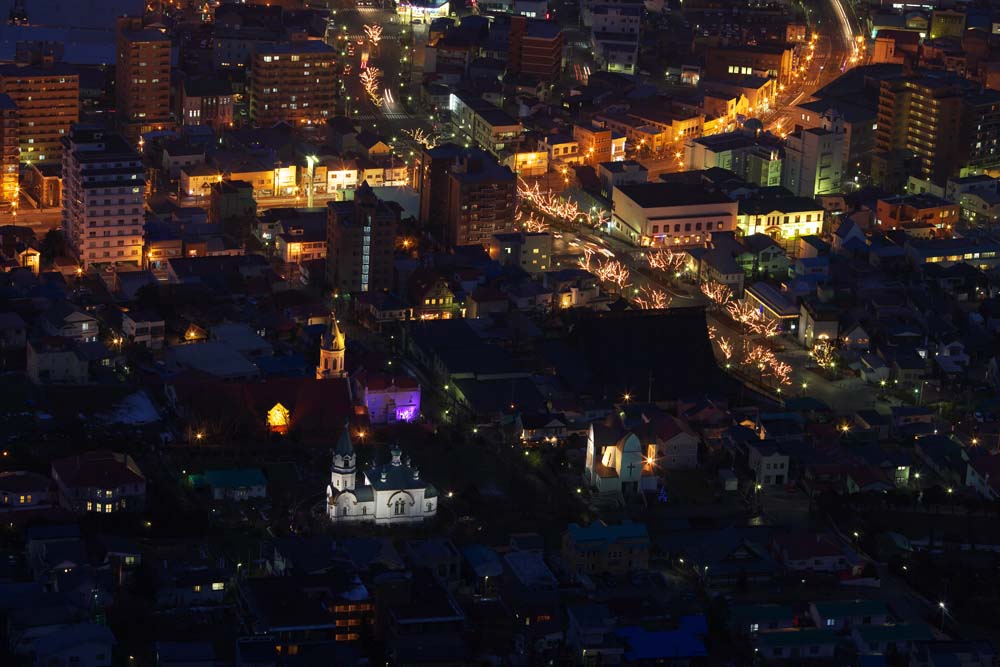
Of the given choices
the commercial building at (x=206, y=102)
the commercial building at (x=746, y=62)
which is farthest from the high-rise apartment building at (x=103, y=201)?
the commercial building at (x=746, y=62)

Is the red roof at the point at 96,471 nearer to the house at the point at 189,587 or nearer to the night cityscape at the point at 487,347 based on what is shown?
the night cityscape at the point at 487,347

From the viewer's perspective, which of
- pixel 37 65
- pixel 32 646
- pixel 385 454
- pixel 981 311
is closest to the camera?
pixel 32 646

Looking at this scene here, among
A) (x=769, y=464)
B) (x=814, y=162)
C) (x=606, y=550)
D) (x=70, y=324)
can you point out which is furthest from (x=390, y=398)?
(x=814, y=162)

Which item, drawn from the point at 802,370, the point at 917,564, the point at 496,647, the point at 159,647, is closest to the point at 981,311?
the point at 802,370

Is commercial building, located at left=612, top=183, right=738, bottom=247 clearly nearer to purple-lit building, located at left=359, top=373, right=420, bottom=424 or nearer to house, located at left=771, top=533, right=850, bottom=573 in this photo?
purple-lit building, located at left=359, top=373, right=420, bottom=424

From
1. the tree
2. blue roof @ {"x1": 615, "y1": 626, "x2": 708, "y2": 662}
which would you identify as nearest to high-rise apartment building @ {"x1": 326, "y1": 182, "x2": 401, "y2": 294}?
the tree

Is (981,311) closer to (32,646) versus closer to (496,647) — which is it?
(496,647)

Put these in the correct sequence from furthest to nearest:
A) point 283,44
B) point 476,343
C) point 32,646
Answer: point 283,44 < point 476,343 < point 32,646

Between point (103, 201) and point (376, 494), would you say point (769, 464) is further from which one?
point (103, 201)
